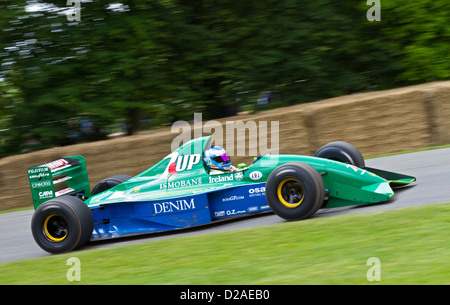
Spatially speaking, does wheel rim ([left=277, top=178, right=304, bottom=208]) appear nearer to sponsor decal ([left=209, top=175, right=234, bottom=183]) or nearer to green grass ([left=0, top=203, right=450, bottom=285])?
green grass ([left=0, top=203, right=450, bottom=285])

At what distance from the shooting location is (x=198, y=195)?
7.51 m

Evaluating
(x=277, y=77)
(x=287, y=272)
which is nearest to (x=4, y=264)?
(x=287, y=272)

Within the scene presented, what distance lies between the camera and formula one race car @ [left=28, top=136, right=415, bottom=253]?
22.7ft

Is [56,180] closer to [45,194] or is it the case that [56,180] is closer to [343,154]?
[45,194]

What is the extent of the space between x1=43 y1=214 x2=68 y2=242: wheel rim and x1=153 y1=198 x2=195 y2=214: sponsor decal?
121 cm

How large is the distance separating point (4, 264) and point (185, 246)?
240 cm

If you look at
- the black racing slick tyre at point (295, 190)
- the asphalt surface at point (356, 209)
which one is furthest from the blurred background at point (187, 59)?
the black racing slick tyre at point (295, 190)

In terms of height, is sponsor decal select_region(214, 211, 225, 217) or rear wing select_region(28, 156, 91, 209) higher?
rear wing select_region(28, 156, 91, 209)

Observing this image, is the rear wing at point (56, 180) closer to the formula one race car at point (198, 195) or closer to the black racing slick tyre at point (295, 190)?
the formula one race car at point (198, 195)

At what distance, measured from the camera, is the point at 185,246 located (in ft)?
22.0

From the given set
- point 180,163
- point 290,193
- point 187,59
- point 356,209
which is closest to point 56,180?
point 180,163

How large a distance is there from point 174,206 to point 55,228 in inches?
62.4

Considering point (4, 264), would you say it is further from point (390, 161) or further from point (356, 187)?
point (390, 161)

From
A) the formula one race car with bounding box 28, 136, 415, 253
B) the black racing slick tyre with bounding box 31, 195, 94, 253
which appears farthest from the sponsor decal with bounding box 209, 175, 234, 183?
the black racing slick tyre with bounding box 31, 195, 94, 253
